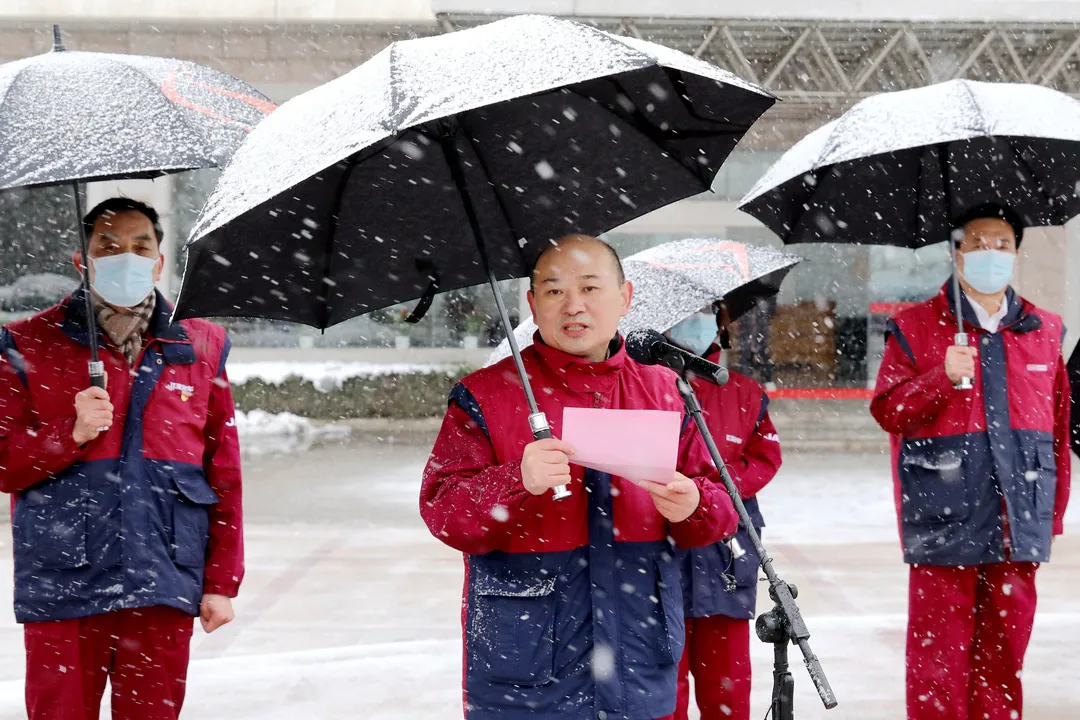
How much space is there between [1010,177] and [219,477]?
3.20 metres

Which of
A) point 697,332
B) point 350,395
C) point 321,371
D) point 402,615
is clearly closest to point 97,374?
point 697,332

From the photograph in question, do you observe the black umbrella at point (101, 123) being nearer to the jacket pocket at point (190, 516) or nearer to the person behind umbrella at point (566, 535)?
the jacket pocket at point (190, 516)

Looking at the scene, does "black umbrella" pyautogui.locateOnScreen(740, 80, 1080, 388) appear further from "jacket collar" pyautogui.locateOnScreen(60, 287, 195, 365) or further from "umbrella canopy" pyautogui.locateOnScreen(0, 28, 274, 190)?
"jacket collar" pyautogui.locateOnScreen(60, 287, 195, 365)

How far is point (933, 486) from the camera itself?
441cm

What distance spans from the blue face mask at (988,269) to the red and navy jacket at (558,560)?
204cm

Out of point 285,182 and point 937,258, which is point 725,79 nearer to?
point 285,182

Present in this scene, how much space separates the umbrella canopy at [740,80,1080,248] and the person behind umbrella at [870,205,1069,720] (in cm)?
33

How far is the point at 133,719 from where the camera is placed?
3.40m

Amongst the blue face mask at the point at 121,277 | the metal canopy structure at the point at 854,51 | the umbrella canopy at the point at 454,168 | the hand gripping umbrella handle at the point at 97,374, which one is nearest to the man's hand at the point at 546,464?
the umbrella canopy at the point at 454,168

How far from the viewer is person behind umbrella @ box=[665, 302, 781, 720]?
418 centimetres

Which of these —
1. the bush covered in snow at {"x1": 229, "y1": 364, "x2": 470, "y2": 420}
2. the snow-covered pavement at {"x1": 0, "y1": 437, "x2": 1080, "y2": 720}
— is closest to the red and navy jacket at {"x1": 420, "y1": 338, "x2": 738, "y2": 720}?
the snow-covered pavement at {"x1": 0, "y1": 437, "x2": 1080, "y2": 720}

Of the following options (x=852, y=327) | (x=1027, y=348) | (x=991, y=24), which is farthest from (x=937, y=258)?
(x=1027, y=348)

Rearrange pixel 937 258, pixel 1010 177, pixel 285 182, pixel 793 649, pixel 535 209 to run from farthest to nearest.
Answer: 1. pixel 937 258
2. pixel 793 649
3. pixel 1010 177
4. pixel 535 209
5. pixel 285 182

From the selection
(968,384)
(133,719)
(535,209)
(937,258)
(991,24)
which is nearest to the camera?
(535,209)
